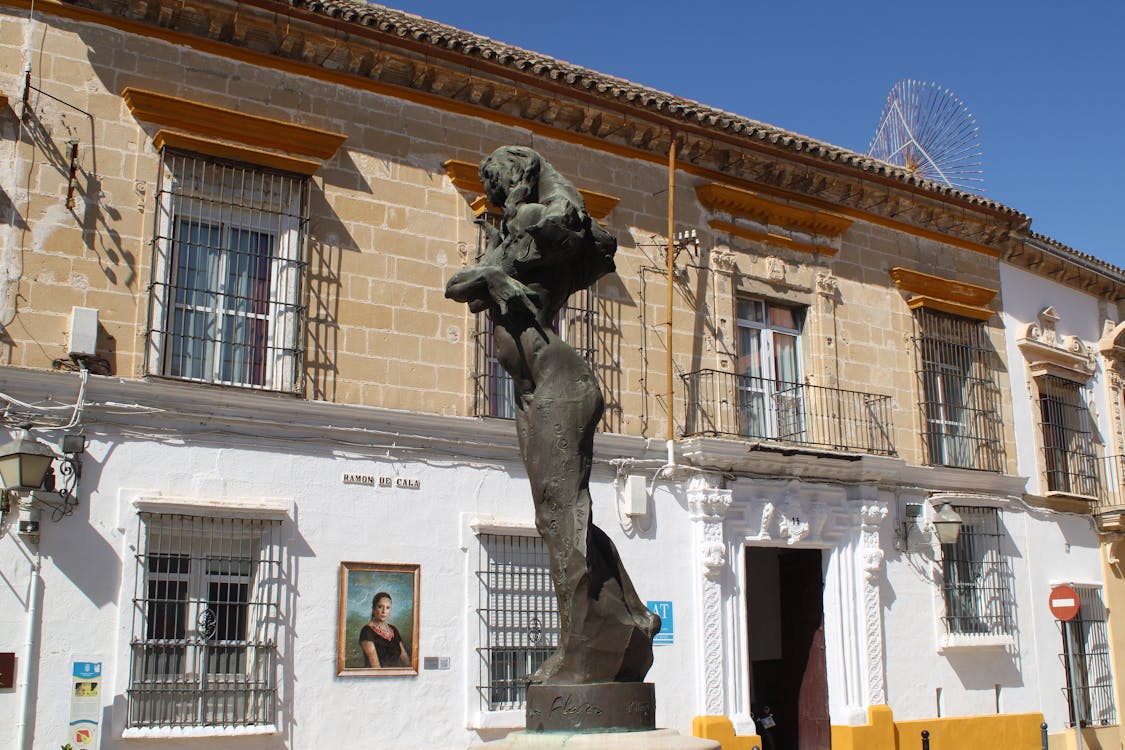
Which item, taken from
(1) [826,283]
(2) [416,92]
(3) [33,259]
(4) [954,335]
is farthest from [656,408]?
(3) [33,259]

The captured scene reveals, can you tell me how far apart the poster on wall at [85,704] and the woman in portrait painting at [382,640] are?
85.5 inches

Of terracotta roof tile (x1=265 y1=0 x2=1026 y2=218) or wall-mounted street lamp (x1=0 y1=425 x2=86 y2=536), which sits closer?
wall-mounted street lamp (x1=0 y1=425 x2=86 y2=536)

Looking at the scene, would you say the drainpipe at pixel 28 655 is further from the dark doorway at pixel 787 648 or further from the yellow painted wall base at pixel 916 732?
the dark doorway at pixel 787 648

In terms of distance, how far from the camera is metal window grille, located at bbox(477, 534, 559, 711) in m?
10.7

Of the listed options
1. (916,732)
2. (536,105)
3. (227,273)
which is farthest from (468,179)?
(916,732)

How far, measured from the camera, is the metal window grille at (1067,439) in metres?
15.8

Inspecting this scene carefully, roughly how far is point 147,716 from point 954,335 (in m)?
10.7

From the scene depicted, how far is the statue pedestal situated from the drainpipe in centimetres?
526

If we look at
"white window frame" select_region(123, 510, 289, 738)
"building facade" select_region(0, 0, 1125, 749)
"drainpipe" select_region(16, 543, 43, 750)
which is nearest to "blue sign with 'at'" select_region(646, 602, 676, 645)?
"building facade" select_region(0, 0, 1125, 749)

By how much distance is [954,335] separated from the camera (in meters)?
15.1

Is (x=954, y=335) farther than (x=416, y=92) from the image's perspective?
Yes

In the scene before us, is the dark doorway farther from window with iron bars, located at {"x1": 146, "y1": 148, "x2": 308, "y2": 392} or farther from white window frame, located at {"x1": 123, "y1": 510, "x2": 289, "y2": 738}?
window with iron bars, located at {"x1": 146, "y1": 148, "x2": 308, "y2": 392}

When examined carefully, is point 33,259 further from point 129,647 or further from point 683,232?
point 683,232

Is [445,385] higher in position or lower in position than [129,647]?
higher
